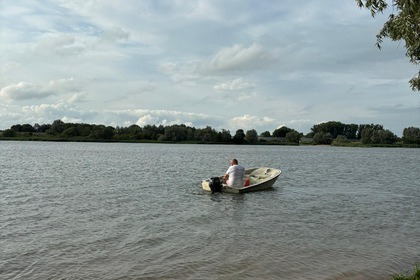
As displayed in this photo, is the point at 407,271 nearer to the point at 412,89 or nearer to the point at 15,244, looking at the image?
the point at 412,89

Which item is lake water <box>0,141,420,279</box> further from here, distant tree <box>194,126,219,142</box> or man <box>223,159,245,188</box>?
distant tree <box>194,126,219,142</box>

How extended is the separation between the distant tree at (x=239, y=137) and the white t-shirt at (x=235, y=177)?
13258 cm

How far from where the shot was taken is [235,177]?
2259 cm

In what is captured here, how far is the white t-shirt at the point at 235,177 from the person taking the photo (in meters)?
22.6

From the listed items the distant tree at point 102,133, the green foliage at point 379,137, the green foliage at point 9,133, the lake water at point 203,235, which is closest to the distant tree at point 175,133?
the distant tree at point 102,133

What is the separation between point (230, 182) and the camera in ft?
74.5

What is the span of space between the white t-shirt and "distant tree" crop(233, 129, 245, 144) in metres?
133

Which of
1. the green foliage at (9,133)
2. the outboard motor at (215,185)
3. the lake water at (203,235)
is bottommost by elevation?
the lake water at (203,235)

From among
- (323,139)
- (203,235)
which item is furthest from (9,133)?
(203,235)

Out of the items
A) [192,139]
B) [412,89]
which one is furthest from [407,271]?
[192,139]

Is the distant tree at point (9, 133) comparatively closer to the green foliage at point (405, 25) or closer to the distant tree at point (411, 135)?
the distant tree at point (411, 135)

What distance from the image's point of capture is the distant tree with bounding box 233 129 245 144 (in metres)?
156

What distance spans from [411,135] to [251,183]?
16370 cm

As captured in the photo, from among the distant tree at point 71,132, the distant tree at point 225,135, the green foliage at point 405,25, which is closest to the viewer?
the green foliage at point 405,25
